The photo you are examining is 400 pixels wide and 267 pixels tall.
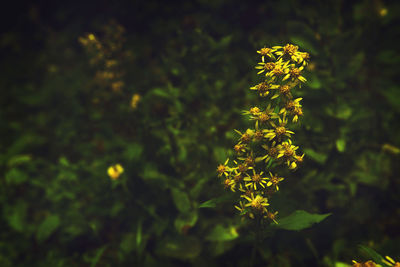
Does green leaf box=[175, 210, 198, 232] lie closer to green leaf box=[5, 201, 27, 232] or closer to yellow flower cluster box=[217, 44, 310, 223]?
yellow flower cluster box=[217, 44, 310, 223]

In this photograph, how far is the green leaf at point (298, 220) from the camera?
5.20 feet

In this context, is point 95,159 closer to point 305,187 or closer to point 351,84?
point 305,187

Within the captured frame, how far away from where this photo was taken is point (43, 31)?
378 cm

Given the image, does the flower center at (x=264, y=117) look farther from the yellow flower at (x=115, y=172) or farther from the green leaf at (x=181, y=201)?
the yellow flower at (x=115, y=172)

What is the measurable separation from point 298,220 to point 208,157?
0.84 metres

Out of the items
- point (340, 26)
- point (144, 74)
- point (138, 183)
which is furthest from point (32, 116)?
point (340, 26)

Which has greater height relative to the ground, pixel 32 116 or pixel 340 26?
pixel 32 116

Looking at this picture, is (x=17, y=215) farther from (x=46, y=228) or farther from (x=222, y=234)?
(x=222, y=234)

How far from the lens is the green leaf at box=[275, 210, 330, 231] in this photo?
1585mm

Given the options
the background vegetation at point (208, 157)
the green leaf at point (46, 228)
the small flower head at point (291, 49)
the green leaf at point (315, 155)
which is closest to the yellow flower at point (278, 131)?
the small flower head at point (291, 49)

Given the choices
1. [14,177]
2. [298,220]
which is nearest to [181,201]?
[298,220]

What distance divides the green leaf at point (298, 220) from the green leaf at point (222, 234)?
516 millimetres

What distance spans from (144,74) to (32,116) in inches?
51.8

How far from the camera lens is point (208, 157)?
2.30 m
